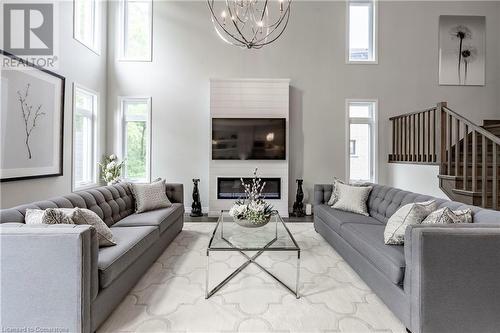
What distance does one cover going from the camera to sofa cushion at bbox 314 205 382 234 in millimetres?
3136

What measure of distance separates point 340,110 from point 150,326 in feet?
17.1

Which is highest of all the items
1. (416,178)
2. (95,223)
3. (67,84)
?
(67,84)

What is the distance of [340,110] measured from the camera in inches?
225

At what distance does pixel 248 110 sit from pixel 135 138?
8.23 feet

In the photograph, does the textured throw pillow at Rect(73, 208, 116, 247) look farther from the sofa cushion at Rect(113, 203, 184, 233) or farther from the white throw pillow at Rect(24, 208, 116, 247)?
the sofa cushion at Rect(113, 203, 184, 233)

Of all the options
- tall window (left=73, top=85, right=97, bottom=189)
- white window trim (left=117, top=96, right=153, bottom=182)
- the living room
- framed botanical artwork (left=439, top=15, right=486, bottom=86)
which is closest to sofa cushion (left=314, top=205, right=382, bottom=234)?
the living room

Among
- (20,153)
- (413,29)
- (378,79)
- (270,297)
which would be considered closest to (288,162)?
(378,79)

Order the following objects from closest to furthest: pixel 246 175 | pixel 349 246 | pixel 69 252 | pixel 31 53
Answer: pixel 69 252 → pixel 349 246 → pixel 31 53 → pixel 246 175

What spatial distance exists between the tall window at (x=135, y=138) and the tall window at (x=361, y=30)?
4661mm

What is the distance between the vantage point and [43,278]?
5.33 feet

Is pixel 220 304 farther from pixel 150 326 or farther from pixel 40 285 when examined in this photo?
pixel 40 285

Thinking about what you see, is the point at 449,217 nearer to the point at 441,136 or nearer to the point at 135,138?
the point at 441,136

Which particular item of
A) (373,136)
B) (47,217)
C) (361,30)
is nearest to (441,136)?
(373,136)

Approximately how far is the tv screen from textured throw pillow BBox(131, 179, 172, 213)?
172 centimetres
